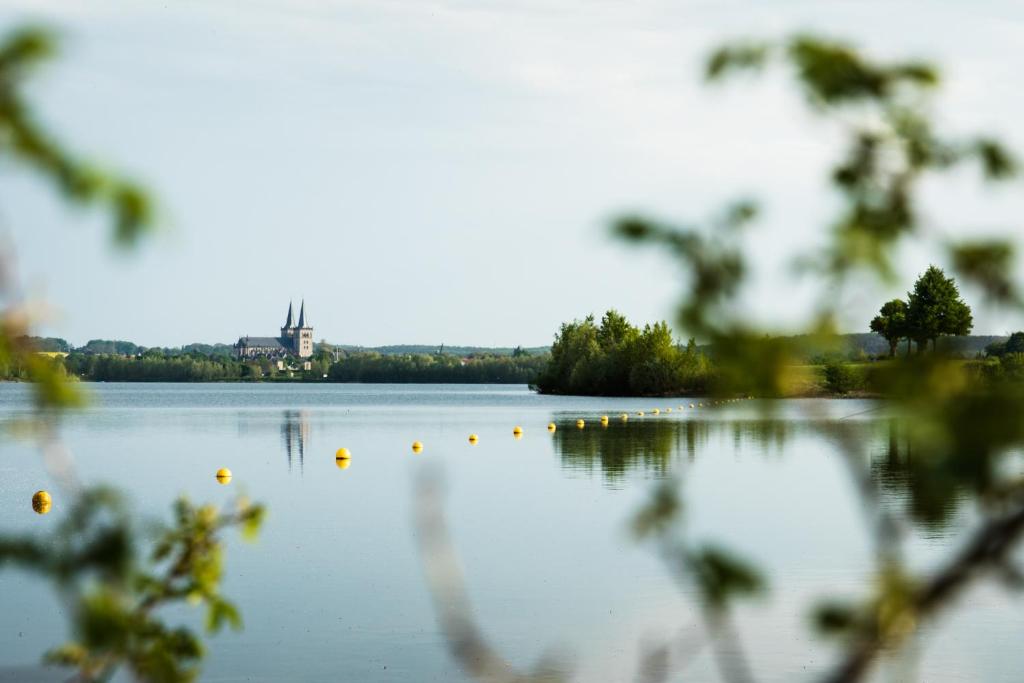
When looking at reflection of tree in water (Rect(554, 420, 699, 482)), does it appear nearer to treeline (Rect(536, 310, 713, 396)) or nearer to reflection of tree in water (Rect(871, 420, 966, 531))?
reflection of tree in water (Rect(871, 420, 966, 531))

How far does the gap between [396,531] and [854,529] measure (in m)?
8.09

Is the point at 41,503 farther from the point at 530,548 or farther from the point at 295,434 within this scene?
the point at 295,434

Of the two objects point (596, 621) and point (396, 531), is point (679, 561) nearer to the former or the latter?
point (596, 621)

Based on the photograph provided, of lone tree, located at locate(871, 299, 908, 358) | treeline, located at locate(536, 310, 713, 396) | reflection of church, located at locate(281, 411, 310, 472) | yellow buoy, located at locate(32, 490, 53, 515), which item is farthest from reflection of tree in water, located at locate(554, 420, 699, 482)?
treeline, located at locate(536, 310, 713, 396)

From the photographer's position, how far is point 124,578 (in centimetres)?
184

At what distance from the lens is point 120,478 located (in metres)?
32.1

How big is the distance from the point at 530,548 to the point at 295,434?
104ft

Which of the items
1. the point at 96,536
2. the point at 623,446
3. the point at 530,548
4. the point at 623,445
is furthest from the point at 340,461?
the point at 96,536

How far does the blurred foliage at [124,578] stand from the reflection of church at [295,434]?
3267 centimetres

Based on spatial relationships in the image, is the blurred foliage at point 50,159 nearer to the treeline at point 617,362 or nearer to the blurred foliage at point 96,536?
the blurred foliage at point 96,536

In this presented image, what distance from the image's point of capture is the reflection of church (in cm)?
4044

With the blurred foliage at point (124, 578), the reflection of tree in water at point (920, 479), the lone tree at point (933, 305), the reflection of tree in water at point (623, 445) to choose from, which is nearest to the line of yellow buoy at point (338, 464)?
the reflection of tree in water at point (920, 479)

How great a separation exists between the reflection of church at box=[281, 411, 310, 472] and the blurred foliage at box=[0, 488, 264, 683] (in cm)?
3267

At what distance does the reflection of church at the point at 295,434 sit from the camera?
4044 cm
